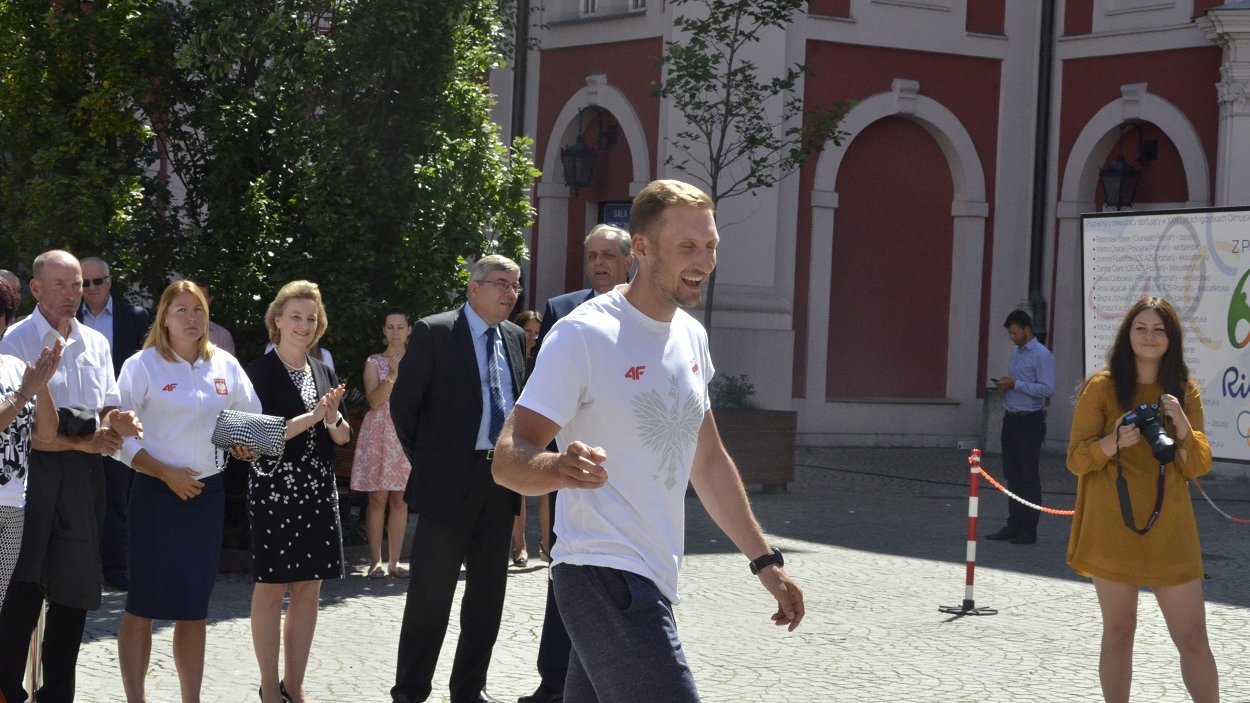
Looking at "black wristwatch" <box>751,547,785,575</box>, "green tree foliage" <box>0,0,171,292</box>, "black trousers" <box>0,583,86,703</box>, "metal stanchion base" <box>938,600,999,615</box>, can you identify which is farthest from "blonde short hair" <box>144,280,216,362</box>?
"metal stanchion base" <box>938,600,999,615</box>

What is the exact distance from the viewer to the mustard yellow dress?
21.3ft

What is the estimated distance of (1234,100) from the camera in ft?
64.2

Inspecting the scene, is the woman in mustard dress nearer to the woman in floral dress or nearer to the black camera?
the black camera

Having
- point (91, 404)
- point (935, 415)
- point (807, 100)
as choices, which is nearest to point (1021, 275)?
point (935, 415)

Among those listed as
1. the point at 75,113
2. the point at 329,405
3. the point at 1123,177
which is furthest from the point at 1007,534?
the point at 1123,177

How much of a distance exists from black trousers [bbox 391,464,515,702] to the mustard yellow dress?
236 cm

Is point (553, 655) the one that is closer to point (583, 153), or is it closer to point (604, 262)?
point (604, 262)

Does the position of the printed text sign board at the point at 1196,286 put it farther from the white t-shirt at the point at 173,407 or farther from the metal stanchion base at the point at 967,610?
the white t-shirt at the point at 173,407

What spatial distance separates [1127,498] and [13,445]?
13.6 feet

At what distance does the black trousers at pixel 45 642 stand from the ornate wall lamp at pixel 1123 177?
16.8 meters

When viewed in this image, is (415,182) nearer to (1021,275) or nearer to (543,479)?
(543,479)

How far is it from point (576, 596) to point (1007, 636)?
5.28 metres

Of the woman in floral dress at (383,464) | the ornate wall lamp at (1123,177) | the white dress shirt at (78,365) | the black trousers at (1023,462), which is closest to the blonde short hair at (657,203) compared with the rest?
the white dress shirt at (78,365)

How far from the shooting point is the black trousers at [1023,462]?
12.8m
